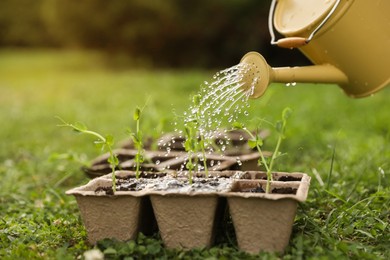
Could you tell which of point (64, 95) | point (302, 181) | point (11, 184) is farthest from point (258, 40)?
point (302, 181)

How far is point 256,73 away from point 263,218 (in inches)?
25.2

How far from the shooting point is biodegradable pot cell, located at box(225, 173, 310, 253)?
2408 millimetres

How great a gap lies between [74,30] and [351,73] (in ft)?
39.2

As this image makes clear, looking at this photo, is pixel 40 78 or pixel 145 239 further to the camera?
pixel 40 78

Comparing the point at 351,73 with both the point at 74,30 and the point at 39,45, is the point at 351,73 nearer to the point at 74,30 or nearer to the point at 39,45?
the point at 74,30

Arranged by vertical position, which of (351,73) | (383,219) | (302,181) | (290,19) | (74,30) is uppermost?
(74,30)

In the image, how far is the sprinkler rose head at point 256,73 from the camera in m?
2.71

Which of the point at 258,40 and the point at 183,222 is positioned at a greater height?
the point at 258,40

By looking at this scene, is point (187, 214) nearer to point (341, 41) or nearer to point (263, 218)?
point (263, 218)

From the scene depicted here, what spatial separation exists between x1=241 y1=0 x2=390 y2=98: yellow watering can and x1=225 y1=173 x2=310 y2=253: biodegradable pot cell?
0.58 meters

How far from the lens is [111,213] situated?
8.47 ft

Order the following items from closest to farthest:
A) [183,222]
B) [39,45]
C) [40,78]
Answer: [183,222] < [40,78] < [39,45]

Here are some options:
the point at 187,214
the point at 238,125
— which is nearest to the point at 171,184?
the point at 187,214

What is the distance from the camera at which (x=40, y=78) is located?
1419cm
